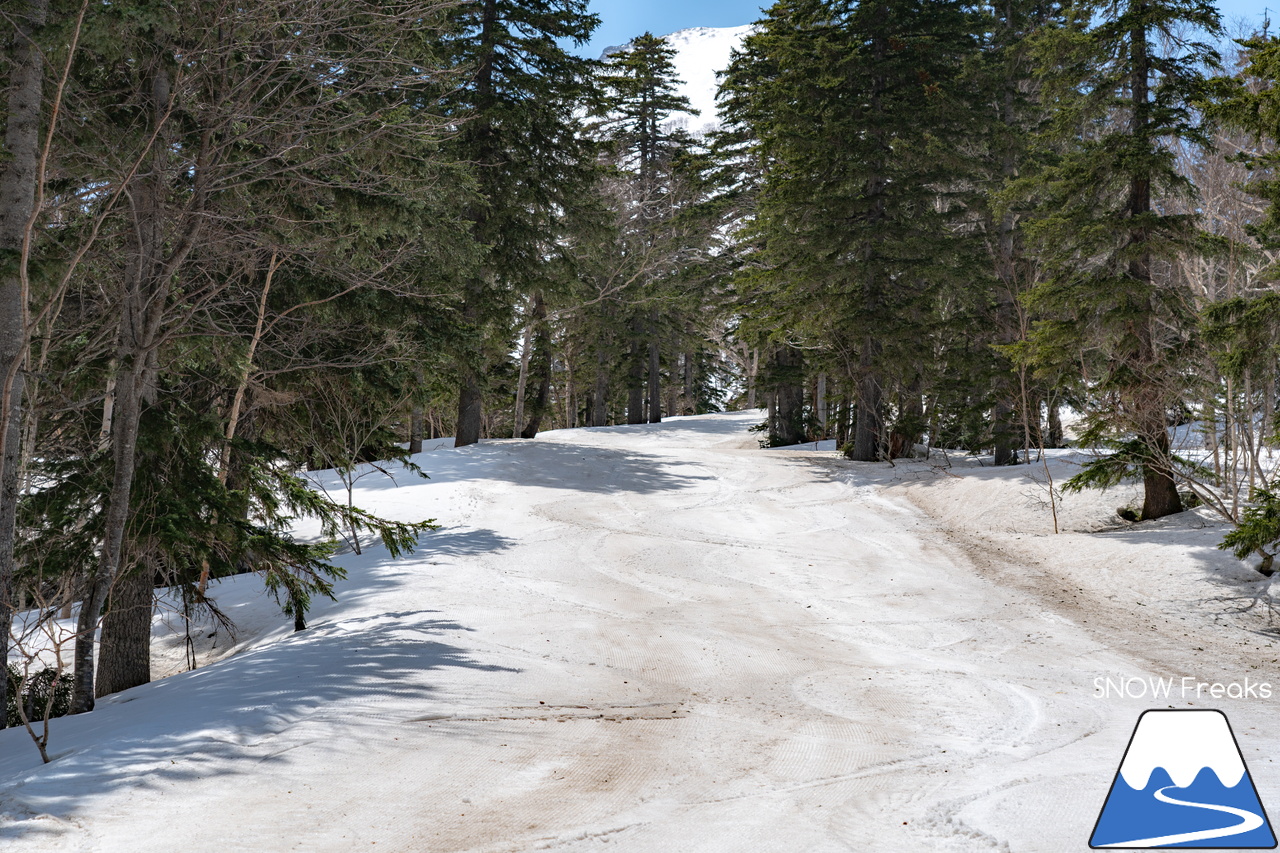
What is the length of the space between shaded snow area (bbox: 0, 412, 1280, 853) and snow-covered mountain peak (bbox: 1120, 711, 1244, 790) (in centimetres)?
27

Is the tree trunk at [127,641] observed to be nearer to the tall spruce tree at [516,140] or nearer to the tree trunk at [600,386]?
the tall spruce tree at [516,140]

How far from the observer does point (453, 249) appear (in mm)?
11820

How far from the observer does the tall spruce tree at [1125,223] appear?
38.3ft

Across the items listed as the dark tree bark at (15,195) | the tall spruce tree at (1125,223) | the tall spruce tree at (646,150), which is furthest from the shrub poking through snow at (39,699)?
the tall spruce tree at (646,150)

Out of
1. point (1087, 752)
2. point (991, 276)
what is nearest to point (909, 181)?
point (991, 276)

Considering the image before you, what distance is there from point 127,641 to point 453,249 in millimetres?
6230

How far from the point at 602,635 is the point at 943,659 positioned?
3.31 metres

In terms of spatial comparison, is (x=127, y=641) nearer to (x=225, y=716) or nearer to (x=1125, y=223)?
(x=225, y=716)

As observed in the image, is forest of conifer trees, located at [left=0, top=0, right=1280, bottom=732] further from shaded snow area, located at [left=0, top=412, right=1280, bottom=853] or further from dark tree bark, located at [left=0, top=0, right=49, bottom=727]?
shaded snow area, located at [left=0, top=412, right=1280, bottom=853]

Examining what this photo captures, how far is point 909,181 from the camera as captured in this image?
65.2 feet

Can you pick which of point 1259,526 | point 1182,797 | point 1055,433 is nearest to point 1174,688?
point 1259,526

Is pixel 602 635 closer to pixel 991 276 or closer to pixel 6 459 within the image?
pixel 6 459

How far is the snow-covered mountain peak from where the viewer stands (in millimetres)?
4242

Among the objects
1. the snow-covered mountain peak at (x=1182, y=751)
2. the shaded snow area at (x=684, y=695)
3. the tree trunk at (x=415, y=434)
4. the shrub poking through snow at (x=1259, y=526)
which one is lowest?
the shaded snow area at (x=684, y=695)
